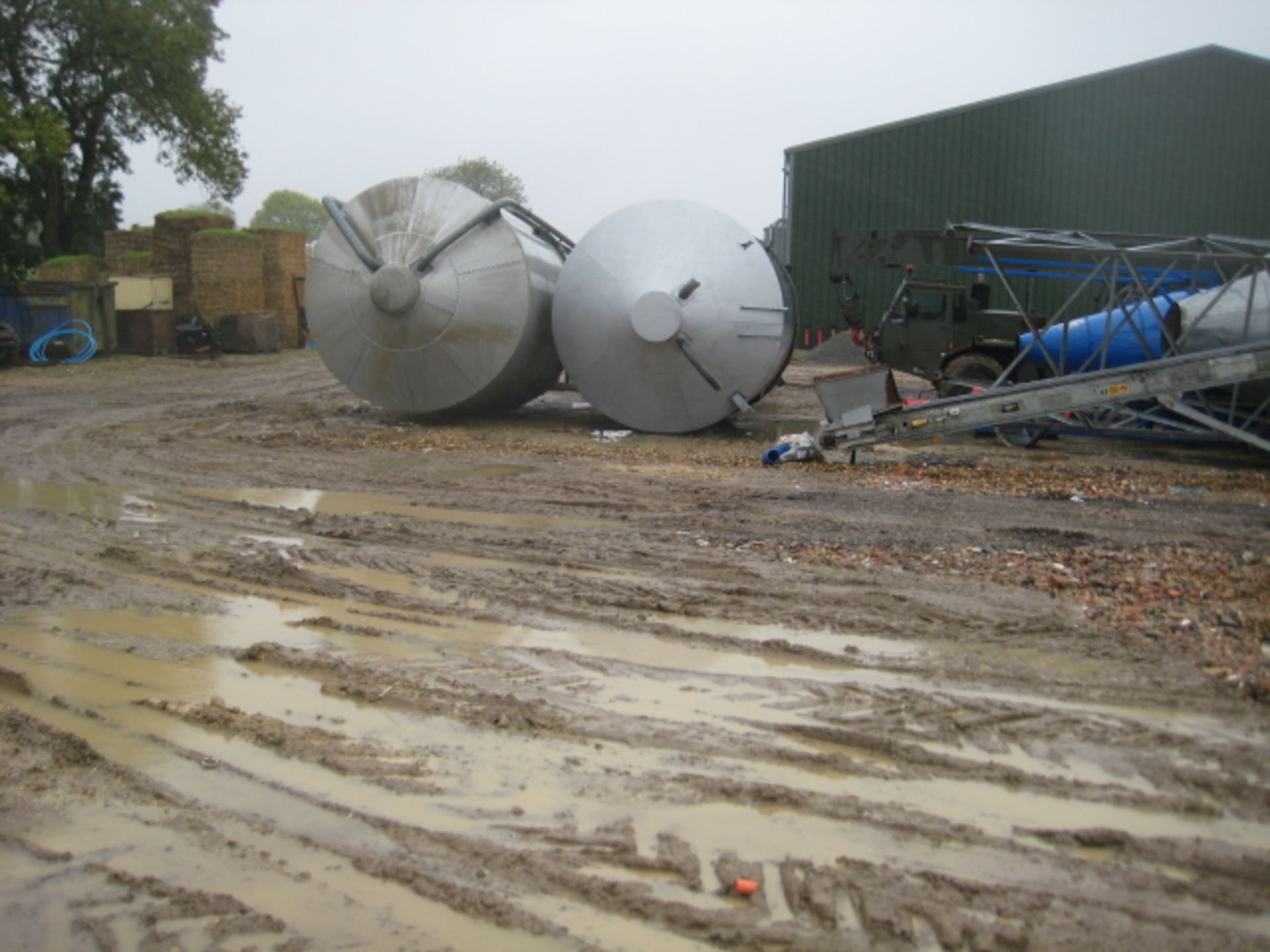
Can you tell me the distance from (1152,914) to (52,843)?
3.34 metres

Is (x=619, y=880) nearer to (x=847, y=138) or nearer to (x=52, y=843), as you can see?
(x=52, y=843)

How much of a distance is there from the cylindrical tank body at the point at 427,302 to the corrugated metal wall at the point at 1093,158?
47.4ft

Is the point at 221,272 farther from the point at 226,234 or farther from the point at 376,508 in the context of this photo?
the point at 376,508

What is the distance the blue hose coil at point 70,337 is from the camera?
24.4m

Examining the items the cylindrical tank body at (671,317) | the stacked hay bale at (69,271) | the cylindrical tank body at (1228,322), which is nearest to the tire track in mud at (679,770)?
the cylindrical tank body at (671,317)

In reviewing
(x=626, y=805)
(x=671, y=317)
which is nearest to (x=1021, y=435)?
(x=671, y=317)

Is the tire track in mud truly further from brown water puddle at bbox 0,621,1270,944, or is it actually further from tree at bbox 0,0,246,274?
tree at bbox 0,0,246,274

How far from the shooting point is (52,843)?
3582 mm

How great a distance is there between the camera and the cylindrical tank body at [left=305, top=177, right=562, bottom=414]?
13633 mm

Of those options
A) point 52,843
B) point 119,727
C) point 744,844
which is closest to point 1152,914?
point 744,844

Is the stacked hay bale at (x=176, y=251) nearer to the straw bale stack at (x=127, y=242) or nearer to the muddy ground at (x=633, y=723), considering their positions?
the straw bale stack at (x=127, y=242)

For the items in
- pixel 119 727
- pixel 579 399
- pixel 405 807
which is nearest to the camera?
pixel 405 807

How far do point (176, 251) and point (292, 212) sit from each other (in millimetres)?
112144

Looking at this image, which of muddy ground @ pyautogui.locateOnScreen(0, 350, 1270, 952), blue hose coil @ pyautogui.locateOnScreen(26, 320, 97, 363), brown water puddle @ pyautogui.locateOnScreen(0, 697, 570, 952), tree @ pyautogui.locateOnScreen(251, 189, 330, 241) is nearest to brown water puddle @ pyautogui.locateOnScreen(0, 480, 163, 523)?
muddy ground @ pyautogui.locateOnScreen(0, 350, 1270, 952)
